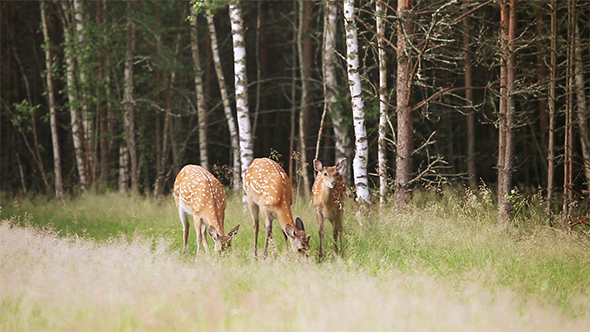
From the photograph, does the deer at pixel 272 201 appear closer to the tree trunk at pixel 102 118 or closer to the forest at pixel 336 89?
the forest at pixel 336 89

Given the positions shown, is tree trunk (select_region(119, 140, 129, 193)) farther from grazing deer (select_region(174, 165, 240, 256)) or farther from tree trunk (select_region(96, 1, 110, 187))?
grazing deer (select_region(174, 165, 240, 256))

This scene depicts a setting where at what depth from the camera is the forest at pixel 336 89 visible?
36.6ft

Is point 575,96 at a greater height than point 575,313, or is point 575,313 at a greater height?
point 575,96

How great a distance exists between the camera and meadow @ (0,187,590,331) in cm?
553

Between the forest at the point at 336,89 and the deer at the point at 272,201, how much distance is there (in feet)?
4.01

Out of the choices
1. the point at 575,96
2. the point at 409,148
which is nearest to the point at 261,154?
the point at 575,96

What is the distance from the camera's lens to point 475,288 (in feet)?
21.8

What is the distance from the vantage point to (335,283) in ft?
22.2

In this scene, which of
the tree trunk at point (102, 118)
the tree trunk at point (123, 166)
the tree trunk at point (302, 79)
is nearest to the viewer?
the tree trunk at point (302, 79)

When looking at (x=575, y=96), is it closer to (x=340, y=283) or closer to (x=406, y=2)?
(x=406, y=2)

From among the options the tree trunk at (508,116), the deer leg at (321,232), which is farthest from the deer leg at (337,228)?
the tree trunk at (508,116)

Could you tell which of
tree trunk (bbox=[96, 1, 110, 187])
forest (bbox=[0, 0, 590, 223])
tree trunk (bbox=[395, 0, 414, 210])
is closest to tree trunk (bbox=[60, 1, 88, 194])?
forest (bbox=[0, 0, 590, 223])

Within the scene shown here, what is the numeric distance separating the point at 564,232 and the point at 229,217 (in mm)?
5800

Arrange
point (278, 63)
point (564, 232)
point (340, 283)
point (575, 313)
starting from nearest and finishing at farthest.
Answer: point (575, 313) < point (340, 283) < point (564, 232) < point (278, 63)
